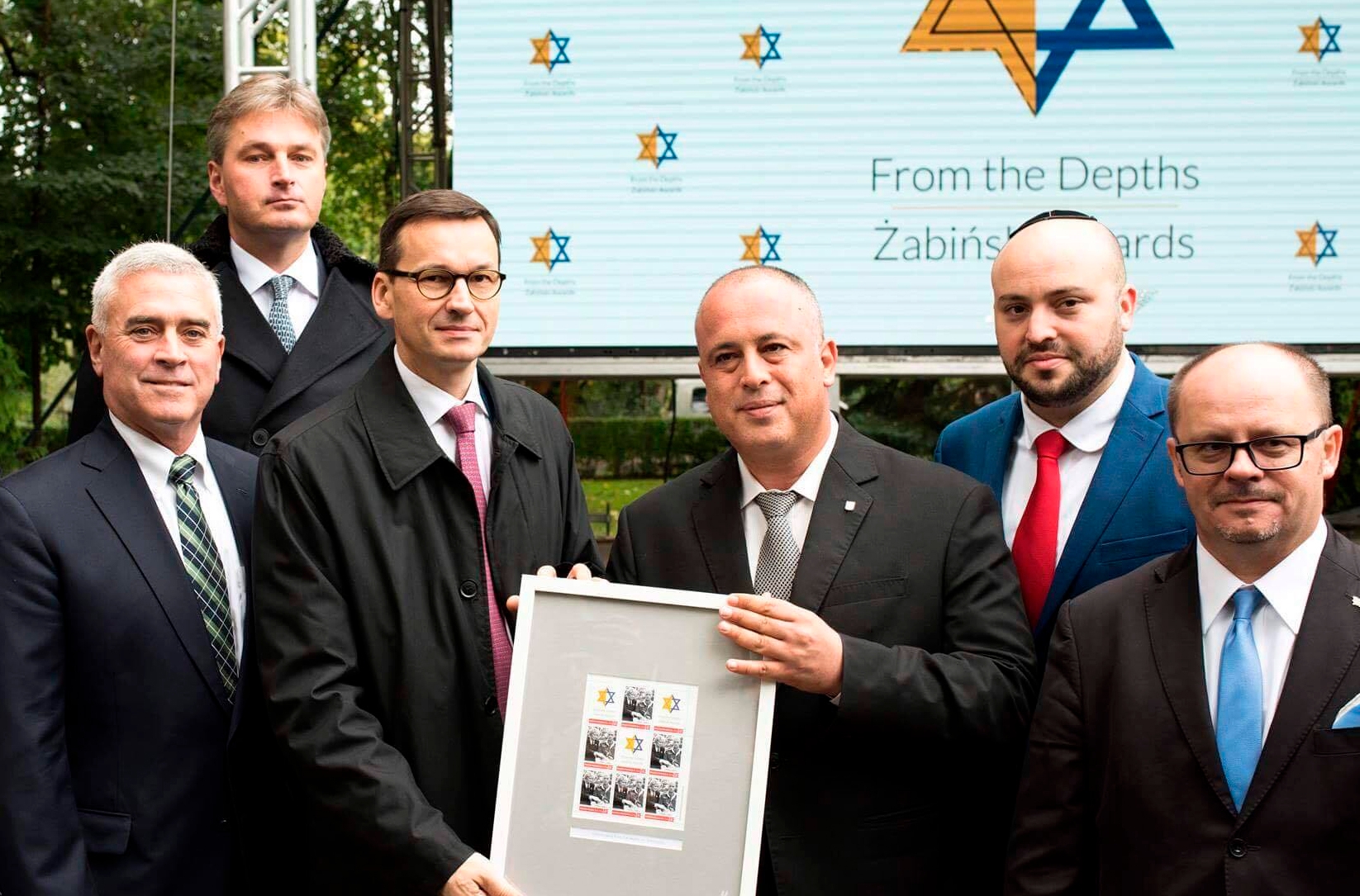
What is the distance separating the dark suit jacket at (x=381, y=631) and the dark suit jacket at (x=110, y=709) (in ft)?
0.92

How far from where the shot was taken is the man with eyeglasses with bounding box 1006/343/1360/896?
7.06 feet

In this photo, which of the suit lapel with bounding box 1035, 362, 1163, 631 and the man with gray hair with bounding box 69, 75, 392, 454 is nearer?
the suit lapel with bounding box 1035, 362, 1163, 631

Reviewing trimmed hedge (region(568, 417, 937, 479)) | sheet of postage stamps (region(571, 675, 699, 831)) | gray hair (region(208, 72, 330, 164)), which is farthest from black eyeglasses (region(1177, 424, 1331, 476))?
trimmed hedge (region(568, 417, 937, 479))

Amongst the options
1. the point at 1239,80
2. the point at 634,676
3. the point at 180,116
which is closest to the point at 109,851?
the point at 634,676

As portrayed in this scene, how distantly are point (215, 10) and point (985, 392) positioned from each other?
7703 millimetres

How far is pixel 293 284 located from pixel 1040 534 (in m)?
2.14

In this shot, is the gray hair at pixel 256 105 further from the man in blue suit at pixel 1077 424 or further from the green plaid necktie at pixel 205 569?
the man in blue suit at pixel 1077 424

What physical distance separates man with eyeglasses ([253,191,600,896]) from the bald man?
40cm

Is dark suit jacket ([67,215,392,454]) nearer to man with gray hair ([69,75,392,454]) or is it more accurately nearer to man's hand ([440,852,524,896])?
man with gray hair ([69,75,392,454])

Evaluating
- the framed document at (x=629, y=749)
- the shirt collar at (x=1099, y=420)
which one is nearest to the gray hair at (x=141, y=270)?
the framed document at (x=629, y=749)

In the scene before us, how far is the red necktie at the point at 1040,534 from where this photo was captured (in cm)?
285

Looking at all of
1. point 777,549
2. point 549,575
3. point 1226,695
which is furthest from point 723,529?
point 1226,695

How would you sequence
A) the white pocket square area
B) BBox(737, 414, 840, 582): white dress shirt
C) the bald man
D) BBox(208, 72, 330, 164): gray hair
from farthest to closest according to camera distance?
BBox(208, 72, 330, 164): gray hair, BBox(737, 414, 840, 582): white dress shirt, the bald man, the white pocket square area

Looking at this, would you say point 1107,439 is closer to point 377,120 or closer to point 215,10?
point 215,10
